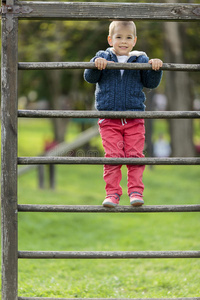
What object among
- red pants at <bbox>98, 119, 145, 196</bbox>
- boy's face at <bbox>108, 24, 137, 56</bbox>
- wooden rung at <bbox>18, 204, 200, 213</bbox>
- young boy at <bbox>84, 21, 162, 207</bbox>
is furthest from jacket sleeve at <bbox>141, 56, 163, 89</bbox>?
wooden rung at <bbox>18, 204, 200, 213</bbox>

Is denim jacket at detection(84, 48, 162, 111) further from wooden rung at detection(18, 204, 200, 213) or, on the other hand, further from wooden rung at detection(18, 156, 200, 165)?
wooden rung at detection(18, 204, 200, 213)

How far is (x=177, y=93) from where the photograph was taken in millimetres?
15602

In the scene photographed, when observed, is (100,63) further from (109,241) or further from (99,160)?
(109,241)

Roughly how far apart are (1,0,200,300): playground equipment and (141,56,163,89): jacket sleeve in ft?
0.47

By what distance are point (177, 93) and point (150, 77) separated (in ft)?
40.2

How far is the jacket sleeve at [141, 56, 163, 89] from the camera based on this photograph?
11.6ft

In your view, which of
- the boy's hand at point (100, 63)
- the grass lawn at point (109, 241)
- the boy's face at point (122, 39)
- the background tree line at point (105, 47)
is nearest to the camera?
the boy's hand at point (100, 63)

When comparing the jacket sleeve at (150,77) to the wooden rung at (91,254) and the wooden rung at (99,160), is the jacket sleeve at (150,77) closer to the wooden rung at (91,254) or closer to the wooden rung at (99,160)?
the wooden rung at (99,160)

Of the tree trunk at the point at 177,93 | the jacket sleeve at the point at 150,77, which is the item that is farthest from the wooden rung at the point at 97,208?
the tree trunk at the point at 177,93

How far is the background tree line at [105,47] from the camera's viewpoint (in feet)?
51.0

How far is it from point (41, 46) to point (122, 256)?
15.3 meters

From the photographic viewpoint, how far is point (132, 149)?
3.64m

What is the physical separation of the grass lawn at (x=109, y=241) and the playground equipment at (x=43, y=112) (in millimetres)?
1197

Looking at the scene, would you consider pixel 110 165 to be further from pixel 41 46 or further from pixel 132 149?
pixel 41 46
